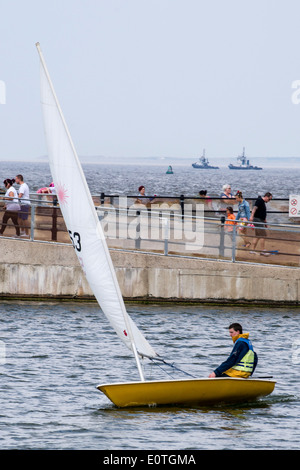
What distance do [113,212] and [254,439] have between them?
41.3ft

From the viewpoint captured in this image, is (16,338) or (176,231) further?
(176,231)

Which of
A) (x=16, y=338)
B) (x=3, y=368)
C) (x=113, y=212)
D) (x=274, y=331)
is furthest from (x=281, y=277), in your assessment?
(x=3, y=368)

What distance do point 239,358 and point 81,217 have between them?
3.76 m

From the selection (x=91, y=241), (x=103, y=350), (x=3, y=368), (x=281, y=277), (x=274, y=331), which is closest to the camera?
(x=91, y=241)

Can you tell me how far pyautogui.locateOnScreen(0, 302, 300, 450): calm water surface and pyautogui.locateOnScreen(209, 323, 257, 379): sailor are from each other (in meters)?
0.70

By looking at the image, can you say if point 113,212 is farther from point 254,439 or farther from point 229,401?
point 254,439

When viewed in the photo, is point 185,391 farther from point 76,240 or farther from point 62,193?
point 62,193

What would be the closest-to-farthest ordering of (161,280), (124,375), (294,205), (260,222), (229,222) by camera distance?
(124,375) < (161,280) < (260,222) < (229,222) < (294,205)

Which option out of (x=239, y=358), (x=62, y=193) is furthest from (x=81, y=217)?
(x=239, y=358)

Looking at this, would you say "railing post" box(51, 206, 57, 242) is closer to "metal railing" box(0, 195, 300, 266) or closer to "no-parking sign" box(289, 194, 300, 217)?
"metal railing" box(0, 195, 300, 266)

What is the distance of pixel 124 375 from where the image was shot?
71.9 feet

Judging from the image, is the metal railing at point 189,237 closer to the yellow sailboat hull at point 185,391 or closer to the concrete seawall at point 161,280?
the concrete seawall at point 161,280

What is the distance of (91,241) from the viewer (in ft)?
60.5

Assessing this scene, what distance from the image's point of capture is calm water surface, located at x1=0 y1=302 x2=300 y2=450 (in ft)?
57.1
